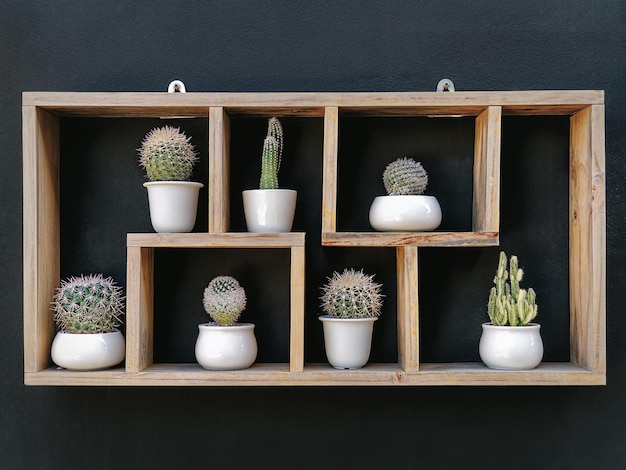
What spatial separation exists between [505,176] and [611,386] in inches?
21.3

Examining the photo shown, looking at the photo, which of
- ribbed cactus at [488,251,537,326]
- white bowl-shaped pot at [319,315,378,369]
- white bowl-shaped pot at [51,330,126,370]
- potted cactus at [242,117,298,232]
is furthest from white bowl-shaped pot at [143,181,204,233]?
ribbed cactus at [488,251,537,326]

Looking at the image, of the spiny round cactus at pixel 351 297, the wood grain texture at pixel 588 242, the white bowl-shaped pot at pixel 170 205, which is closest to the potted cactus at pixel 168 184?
the white bowl-shaped pot at pixel 170 205

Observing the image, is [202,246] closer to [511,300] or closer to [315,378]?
[315,378]

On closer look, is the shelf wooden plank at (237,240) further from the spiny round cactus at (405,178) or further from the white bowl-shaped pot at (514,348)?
the white bowl-shaped pot at (514,348)

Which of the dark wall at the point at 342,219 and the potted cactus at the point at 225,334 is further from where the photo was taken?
the dark wall at the point at 342,219

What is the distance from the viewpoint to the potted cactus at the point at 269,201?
1.48m

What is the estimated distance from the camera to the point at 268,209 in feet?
4.84

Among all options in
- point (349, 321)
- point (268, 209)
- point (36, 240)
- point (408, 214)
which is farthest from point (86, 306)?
point (408, 214)

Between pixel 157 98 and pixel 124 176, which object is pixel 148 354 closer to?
pixel 124 176

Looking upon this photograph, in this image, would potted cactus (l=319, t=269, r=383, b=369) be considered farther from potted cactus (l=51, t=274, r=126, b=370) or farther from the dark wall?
potted cactus (l=51, t=274, r=126, b=370)

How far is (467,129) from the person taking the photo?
1611mm

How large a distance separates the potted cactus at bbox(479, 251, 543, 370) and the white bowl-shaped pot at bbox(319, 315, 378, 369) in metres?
0.25

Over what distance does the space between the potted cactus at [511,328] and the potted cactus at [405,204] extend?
19 centimetres

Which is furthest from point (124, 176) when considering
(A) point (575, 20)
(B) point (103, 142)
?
(A) point (575, 20)
